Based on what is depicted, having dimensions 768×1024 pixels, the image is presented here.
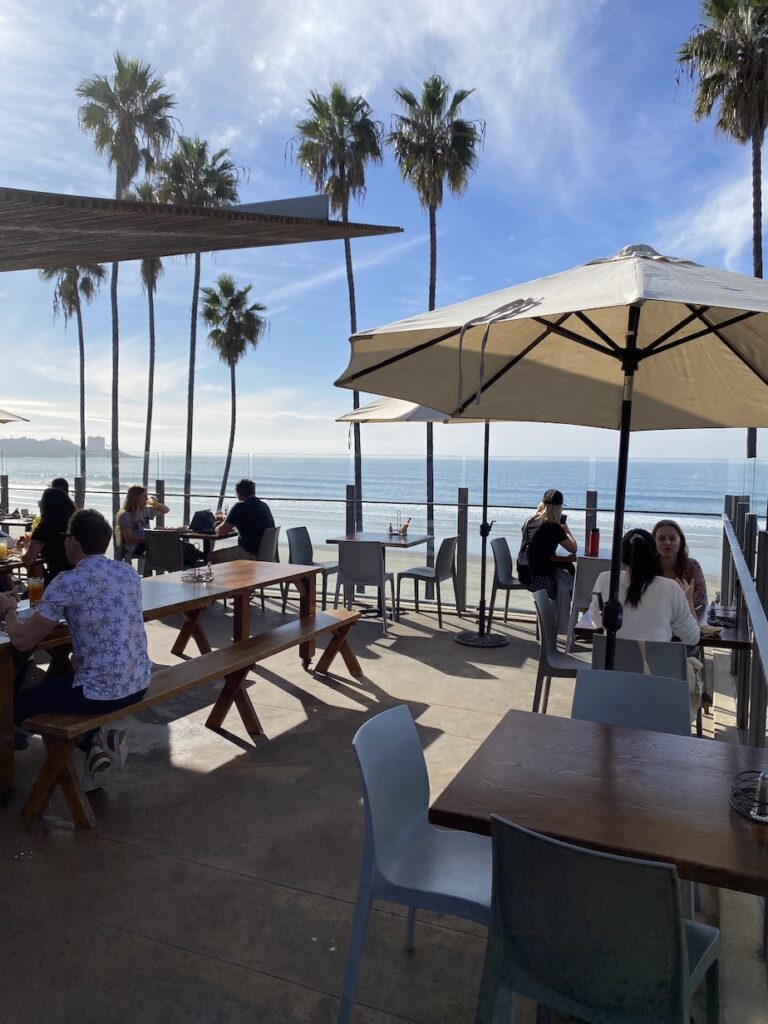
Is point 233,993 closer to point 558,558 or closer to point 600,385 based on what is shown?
point 600,385

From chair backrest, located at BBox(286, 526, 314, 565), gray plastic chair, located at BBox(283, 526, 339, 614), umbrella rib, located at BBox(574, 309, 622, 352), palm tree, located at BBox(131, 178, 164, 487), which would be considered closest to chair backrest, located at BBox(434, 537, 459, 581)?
gray plastic chair, located at BBox(283, 526, 339, 614)

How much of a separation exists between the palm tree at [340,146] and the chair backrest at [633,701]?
58.2 feet

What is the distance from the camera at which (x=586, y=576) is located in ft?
19.3

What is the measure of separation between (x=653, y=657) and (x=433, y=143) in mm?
19278

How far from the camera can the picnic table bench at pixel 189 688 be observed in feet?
10.7

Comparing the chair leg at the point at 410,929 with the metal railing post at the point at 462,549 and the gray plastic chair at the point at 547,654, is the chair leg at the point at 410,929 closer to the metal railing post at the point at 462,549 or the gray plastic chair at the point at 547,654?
the gray plastic chair at the point at 547,654

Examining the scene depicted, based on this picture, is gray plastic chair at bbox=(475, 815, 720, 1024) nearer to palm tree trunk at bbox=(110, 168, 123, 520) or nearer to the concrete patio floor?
the concrete patio floor

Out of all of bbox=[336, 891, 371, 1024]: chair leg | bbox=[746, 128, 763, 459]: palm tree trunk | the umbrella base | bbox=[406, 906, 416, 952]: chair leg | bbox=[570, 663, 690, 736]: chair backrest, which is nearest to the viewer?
bbox=[336, 891, 371, 1024]: chair leg

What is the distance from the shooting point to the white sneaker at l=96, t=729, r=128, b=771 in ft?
11.5

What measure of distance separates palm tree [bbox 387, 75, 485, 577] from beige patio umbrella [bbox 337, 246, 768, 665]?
15.5 meters

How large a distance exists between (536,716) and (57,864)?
6.26 feet

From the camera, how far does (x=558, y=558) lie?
6551mm

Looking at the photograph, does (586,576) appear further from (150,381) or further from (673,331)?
(150,381)

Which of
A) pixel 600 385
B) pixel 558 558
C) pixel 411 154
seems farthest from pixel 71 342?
pixel 600 385
